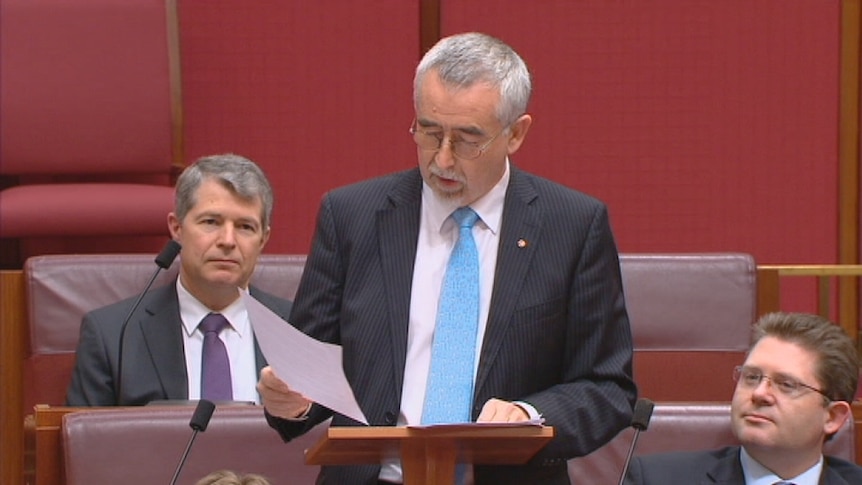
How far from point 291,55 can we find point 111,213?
0.45 m

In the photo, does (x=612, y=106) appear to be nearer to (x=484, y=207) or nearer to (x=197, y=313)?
(x=197, y=313)

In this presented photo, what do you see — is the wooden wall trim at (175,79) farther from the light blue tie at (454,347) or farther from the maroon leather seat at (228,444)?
the light blue tie at (454,347)

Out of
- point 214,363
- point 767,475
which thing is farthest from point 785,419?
point 214,363

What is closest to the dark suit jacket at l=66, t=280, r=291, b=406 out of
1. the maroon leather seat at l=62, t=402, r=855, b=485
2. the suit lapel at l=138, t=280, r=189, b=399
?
the suit lapel at l=138, t=280, r=189, b=399

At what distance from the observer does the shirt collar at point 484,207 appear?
1072 millimetres

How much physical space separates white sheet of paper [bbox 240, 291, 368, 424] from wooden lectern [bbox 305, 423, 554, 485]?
0.03 m

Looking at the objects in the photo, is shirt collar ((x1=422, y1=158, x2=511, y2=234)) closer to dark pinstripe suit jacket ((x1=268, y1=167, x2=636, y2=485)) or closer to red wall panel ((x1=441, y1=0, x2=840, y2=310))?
dark pinstripe suit jacket ((x1=268, y1=167, x2=636, y2=485))

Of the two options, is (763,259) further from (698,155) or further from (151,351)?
(151,351)

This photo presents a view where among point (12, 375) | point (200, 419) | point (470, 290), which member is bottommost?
point (12, 375)

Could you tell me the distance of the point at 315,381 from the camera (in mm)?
923

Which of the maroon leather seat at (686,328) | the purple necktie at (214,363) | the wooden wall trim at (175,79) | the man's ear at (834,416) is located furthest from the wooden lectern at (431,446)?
the wooden wall trim at (175,79)

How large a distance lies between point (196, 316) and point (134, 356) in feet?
0.31

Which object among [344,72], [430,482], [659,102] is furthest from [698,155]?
[430,482]

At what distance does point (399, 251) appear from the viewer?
1.06 meters
